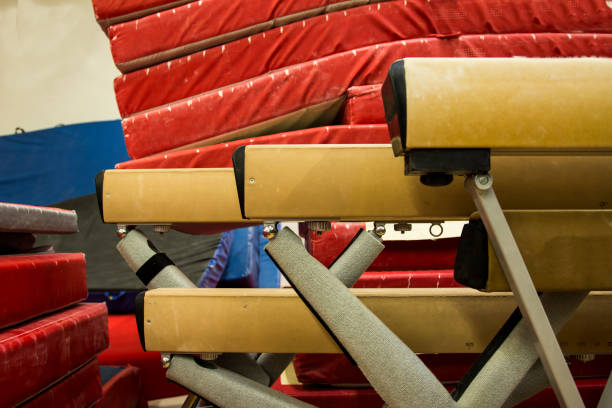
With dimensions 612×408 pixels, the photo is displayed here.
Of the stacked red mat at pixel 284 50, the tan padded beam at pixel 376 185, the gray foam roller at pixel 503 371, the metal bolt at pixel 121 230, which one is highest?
the stacked red mat at pixel 284 50

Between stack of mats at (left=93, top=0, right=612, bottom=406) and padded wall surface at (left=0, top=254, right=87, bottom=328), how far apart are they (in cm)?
25

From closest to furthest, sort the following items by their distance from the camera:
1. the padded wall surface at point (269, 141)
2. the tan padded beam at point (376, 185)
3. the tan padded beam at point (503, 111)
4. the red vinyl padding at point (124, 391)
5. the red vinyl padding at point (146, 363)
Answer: the tan padded beam at point (503, 111) → the tan padded beam at point (376, 185) → the padded wall surface at point (269, 141) → the red vinyl padding at point (124, 391) → the red vinyl padding at point (146, 363)

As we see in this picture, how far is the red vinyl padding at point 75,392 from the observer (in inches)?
30.0

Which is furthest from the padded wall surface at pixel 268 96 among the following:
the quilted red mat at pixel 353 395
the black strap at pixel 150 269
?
the quilted red mat at pixel 353 395

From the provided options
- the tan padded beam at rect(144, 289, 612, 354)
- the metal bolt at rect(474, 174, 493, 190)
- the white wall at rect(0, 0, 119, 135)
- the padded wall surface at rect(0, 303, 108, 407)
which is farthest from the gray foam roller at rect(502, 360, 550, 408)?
the white wall at rect(0, 0, 119, 135)

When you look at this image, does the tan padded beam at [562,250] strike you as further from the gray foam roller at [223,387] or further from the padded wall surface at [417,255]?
the padded wall surface at [417,255]

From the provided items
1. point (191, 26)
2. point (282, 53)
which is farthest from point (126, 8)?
point (282, 53)

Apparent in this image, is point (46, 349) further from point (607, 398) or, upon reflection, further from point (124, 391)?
point (607, 398)

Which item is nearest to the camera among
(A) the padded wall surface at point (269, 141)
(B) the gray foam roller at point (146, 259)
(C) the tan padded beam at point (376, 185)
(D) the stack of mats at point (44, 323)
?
(C) the tan padded beam at point (376, 185)

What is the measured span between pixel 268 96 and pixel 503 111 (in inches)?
23.6

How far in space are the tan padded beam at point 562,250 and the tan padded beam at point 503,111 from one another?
11 centimetres

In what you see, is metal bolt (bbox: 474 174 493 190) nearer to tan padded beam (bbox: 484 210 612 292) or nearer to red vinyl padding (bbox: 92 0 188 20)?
tan padded beam (bbox: 484 210 612 292)

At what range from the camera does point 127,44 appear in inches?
38.7

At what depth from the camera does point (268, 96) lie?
0.95m
